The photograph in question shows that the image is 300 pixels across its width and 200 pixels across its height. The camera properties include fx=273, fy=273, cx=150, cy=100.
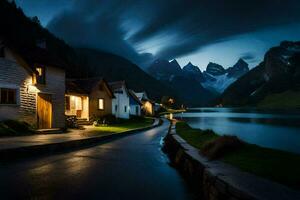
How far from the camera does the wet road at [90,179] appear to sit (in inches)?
314

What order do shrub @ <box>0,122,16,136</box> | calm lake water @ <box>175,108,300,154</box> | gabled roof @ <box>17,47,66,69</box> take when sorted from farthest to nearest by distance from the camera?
calm lake water @ <box>175,108,300,154</box>, gabled roof @ <box>17,47,66,69</box>, shrub @ <box>0,122,16,136</box>

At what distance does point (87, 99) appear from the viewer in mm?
37656

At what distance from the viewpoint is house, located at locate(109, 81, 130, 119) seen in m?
52.5

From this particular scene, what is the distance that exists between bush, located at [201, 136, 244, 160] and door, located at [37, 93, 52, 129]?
19.0 m

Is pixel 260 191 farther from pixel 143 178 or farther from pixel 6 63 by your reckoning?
pixel 6 63

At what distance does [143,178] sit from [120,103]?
43697 millimetres

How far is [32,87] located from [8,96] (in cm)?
254

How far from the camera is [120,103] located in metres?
53.4

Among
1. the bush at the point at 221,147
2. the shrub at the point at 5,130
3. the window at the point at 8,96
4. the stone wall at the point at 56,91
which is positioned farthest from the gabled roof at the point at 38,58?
the bush at the point at 221,147

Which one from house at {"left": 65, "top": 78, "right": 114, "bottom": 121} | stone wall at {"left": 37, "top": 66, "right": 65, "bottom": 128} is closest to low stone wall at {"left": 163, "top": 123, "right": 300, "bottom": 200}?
stone wall at {"left": 37, "top": 66, "right": 65, "bottom": 128}

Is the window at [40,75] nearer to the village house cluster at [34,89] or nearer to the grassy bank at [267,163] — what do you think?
the village house cluster at [34,89]

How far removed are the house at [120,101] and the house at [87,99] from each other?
997 cm

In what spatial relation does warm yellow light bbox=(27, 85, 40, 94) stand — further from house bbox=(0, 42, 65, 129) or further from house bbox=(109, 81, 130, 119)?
house bbox=(109, 81, 130, 119)

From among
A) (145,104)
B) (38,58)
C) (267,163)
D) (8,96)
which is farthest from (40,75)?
(145,104)
